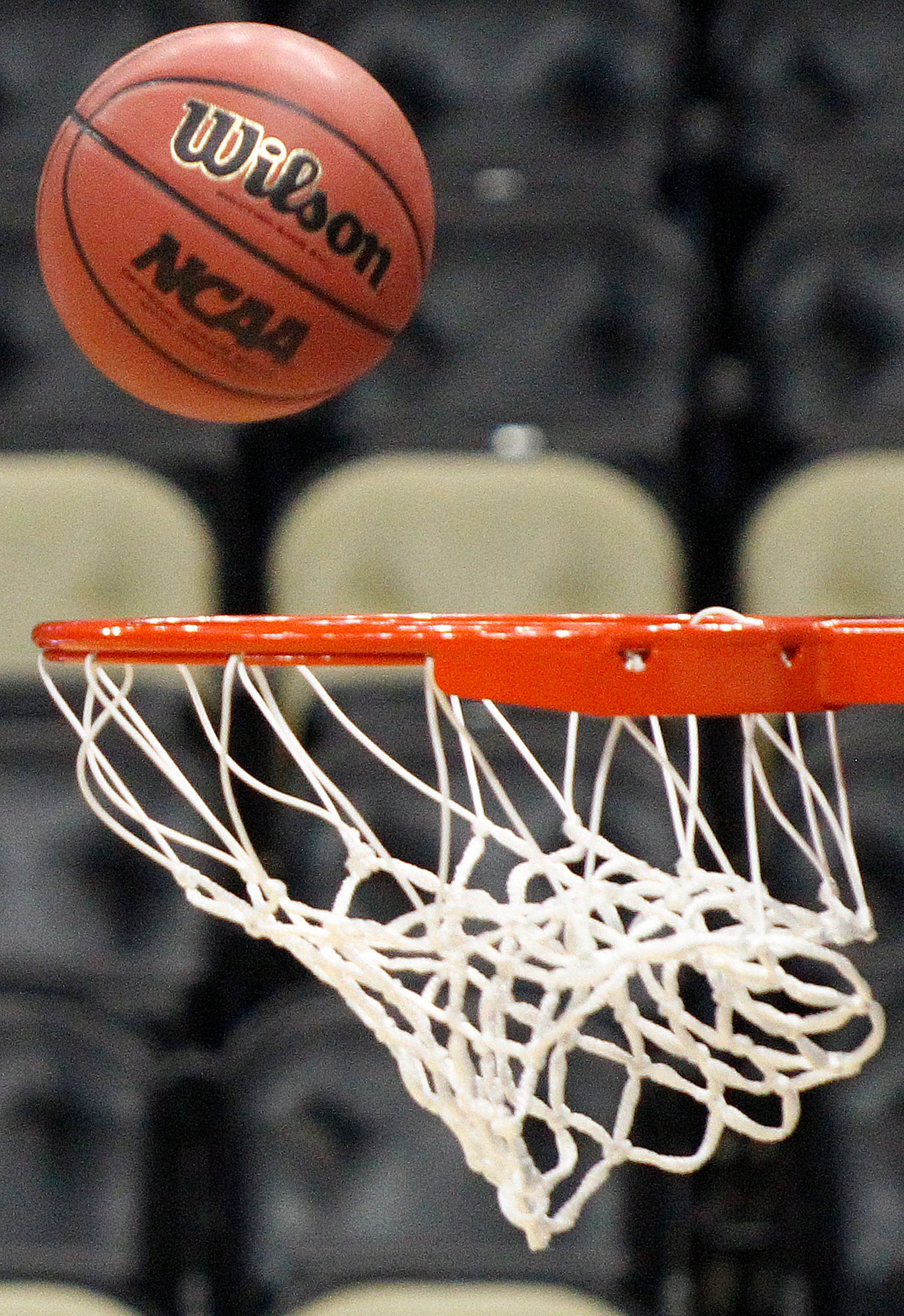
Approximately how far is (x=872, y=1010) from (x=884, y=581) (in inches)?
31.5

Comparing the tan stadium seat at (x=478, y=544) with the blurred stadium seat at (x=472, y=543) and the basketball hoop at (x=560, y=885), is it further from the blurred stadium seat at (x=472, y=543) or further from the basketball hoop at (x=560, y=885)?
the basketball hoop at (x=560, y=885)

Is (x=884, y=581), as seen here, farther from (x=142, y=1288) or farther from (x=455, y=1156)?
(x=142, y=1288)

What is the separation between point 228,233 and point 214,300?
1.4 inches

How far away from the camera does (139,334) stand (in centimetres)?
84

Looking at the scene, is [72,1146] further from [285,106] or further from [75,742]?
[285,106]

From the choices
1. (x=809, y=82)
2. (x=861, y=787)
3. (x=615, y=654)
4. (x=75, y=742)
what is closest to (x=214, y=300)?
(x=615, y=654)

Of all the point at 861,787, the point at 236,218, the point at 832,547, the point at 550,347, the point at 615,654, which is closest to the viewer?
the point at 615,654

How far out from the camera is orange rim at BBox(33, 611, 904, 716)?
0.69m

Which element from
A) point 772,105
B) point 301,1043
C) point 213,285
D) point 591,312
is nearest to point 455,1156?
point 301,1043

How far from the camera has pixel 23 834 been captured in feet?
4.21

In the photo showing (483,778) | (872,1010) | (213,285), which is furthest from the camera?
(483,778)

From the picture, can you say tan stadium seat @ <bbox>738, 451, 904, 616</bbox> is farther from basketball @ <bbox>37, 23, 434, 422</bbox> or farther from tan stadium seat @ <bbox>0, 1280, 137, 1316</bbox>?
tan stadium seat @ <bbox>0, 1280, 137, 1316</bbox>

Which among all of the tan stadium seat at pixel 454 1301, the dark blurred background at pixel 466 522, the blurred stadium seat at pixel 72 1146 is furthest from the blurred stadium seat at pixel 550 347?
the tan stadium seat at pixel 454 1301

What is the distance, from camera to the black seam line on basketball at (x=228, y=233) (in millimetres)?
804
